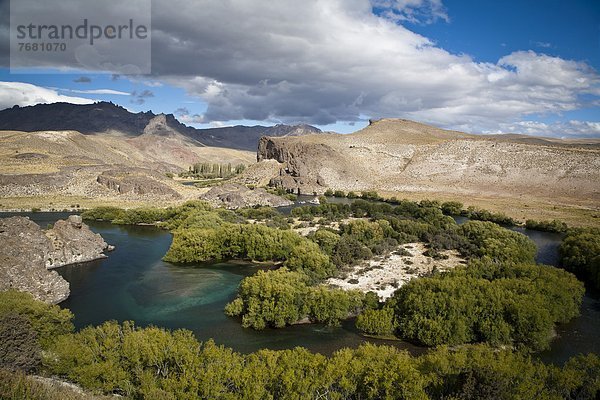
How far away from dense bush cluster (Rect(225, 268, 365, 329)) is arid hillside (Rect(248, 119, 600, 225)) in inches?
3189

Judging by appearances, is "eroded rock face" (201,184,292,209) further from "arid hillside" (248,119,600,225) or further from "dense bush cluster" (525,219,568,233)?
"dense bush cluster" (525,219,568,233)

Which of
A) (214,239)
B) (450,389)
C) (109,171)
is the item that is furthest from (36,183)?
(450,389)

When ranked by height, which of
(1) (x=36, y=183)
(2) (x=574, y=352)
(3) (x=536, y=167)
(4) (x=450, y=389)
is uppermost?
→ (3) (x=536, y=167)

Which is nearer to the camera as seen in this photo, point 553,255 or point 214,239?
point 214,239

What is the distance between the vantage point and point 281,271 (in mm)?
39000

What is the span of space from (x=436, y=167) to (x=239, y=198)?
239 feet

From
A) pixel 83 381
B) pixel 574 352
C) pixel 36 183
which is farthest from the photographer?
pixel 36 183

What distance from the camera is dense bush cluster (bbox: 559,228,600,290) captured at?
44094 mm

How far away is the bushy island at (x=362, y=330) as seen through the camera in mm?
19969

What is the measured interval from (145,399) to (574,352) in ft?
96.6

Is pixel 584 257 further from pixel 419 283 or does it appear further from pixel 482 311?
pixel 419 283

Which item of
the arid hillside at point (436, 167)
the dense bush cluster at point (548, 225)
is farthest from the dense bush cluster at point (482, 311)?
the arid hillside at point (436, 167)

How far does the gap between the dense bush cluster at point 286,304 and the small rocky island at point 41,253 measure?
17626 millimetres

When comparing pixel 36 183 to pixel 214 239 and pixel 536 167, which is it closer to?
pixel 214 239
